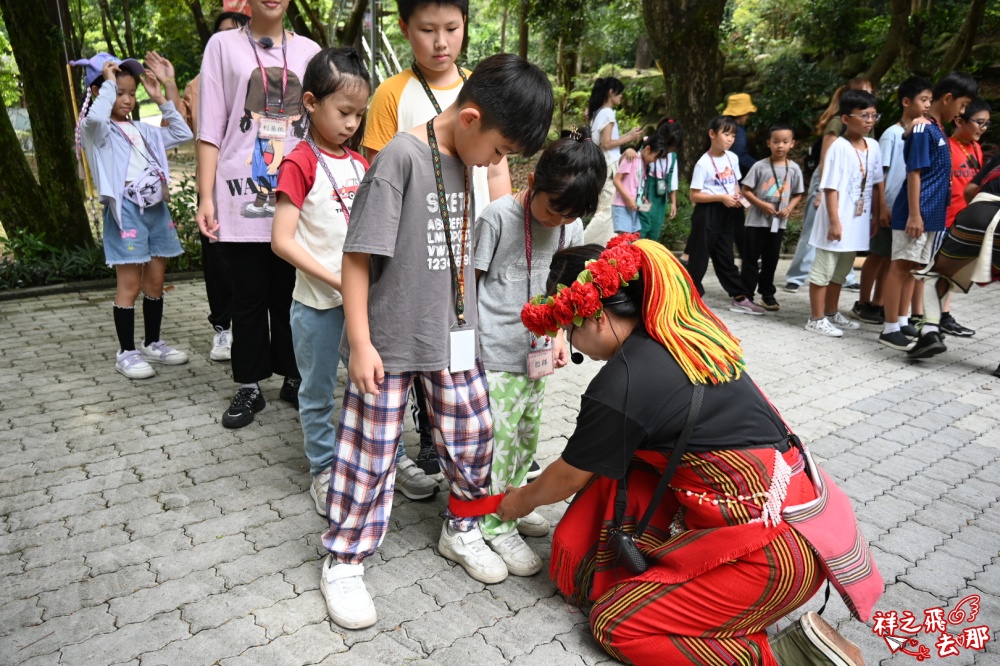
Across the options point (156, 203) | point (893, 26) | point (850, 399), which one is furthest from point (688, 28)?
point (156, 203)

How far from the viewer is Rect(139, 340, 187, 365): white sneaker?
4508 mm

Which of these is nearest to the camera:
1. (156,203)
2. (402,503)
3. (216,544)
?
(216,544)

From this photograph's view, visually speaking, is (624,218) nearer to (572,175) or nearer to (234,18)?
(234,18)

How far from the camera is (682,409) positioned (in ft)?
6.55

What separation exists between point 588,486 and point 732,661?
635mm

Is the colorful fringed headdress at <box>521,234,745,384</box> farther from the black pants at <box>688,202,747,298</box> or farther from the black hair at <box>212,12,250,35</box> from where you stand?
the black pants at <box>688,202,747,298</box>

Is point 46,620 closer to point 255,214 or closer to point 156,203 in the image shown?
point 255,214

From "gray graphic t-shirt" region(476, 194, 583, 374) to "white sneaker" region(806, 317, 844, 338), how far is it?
382 cm

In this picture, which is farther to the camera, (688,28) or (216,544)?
(688,28)

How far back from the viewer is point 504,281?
102 inches

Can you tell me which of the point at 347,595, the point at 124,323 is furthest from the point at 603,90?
the point at 347,595

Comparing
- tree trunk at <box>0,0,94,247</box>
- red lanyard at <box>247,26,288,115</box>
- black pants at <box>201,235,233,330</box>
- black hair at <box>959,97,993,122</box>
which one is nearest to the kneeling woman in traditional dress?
red lanyard at <box>247,26,288,115</box>

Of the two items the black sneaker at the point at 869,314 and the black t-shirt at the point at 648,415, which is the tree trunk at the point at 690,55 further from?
the black t-shirt at the point at 648,415

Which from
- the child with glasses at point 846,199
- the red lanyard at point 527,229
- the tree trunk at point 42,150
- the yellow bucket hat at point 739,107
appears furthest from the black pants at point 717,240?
the tree trunk at point 42,150
